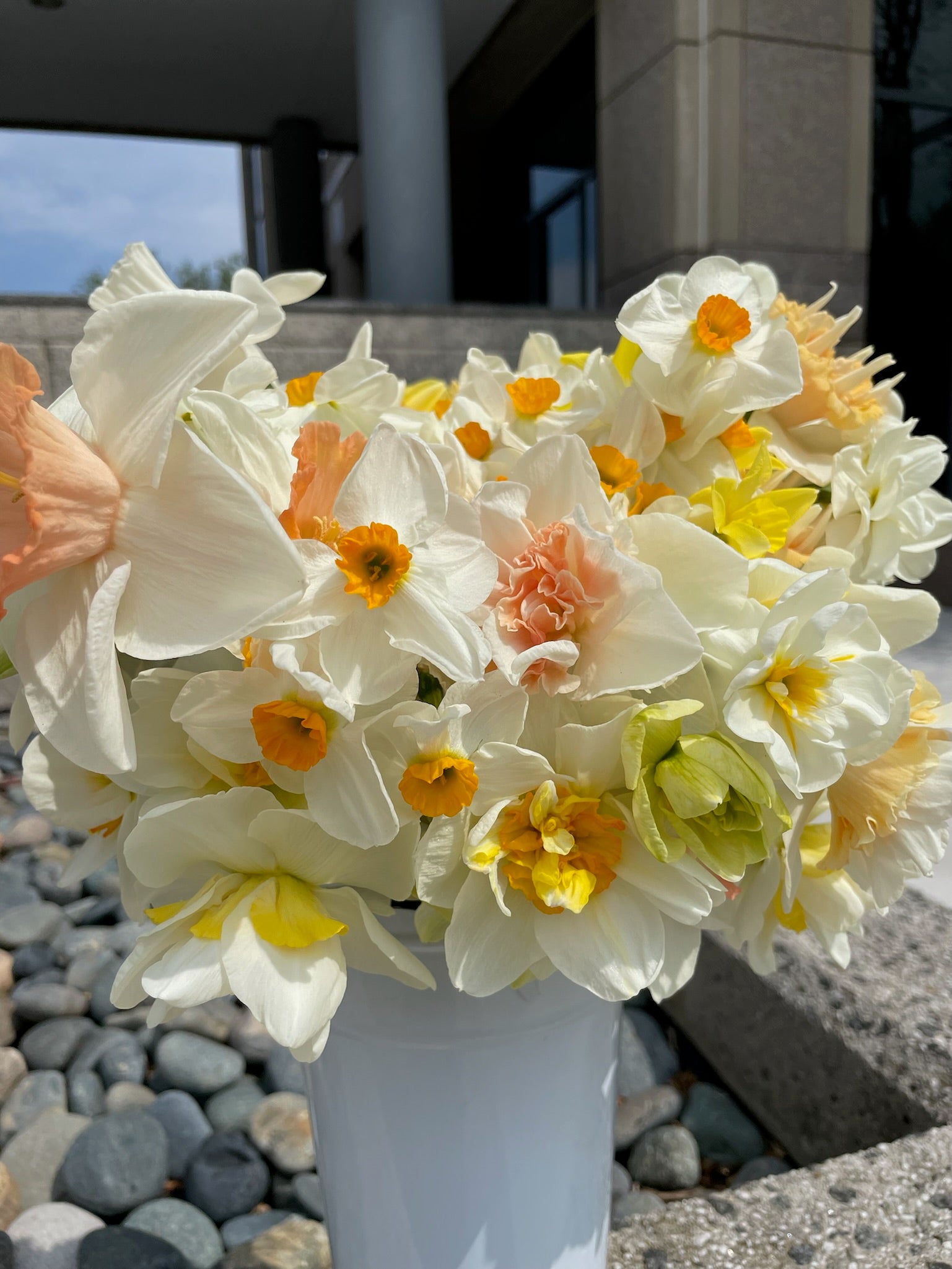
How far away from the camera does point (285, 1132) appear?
3.42ft

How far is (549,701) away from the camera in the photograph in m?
0.37

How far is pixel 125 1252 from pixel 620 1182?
51cm

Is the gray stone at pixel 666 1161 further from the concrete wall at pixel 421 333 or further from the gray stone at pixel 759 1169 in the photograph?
the concrete wall at pixel 421 333

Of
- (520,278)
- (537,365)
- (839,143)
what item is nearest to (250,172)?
(520,278)

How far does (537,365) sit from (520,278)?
557cm

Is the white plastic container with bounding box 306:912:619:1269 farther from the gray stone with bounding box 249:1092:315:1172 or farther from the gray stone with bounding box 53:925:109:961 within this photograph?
the gray stone with bounding box 53:925:109:961

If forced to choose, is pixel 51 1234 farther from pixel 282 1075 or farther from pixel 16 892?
pixel 16 892

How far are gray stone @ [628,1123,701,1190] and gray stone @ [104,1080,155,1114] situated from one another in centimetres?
58

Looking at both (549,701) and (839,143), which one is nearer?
(549,701)

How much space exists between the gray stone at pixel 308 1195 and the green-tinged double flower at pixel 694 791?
81cm

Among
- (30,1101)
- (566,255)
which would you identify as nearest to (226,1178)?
(30,1101)

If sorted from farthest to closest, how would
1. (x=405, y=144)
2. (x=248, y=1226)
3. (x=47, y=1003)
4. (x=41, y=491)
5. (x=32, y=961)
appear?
(x=405, y=144), (x=32, y=961), (x=47, y=1003), (x=248, y=1226), (x=41, y=491)

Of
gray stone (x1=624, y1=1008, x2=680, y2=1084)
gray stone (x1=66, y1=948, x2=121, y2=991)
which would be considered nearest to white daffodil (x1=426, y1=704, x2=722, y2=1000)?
gray stone (x1=624, y1=1008, x2=680, y2=1084)

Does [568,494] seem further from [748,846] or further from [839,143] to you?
[839,143]
